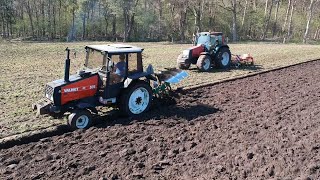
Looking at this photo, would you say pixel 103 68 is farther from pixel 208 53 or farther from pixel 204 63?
pixel 208 53

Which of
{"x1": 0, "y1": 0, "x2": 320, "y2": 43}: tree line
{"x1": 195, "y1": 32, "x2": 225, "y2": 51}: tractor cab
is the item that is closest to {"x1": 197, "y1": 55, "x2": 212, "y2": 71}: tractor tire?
{"x1": 195, "y1": 32, "x2": 225, "y2": 51}: tractor cab

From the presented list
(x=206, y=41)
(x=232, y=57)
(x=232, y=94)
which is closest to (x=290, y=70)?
(x=232, y=57)

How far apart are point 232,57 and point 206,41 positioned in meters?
1.91

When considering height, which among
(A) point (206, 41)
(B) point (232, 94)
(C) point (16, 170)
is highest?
(A) point (206, 41)

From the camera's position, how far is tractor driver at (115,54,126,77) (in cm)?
802

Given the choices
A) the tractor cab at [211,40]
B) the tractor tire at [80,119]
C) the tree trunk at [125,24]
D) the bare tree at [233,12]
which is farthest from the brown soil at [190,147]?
the bare tree at [233,12]

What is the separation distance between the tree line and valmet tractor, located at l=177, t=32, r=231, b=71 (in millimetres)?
22413

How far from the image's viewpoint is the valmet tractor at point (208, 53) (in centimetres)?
1524

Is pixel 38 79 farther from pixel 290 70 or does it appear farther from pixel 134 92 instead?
pixel 290 70

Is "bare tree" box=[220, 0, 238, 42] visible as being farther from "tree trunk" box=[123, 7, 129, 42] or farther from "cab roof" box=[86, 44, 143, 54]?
"cab roof" box=[86, 44, 143, 54]

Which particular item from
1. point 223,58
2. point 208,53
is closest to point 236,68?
point 223,58

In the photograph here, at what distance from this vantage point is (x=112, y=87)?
26.3 feet

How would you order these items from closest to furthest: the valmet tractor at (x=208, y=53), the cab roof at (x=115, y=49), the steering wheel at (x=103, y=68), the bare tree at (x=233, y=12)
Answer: the cab roof at (x=115, y=49)
the steering wheel at (x=103, y=68)
the valmet tractor at (x=208, y=53)
the bare tree at (x=233, y=12)

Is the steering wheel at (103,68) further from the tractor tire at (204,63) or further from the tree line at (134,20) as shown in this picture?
the tree line at (134,20)
